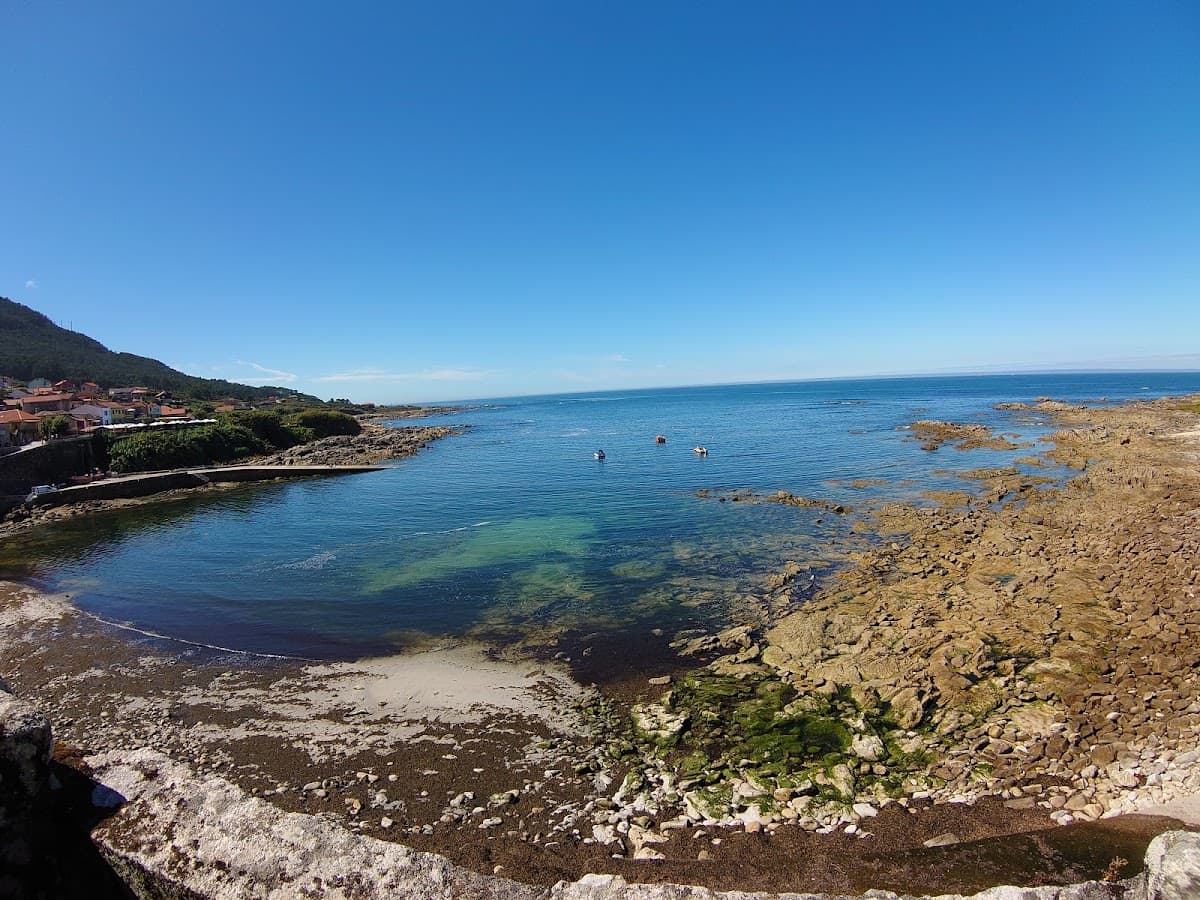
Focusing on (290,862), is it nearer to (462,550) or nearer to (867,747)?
(867,747)

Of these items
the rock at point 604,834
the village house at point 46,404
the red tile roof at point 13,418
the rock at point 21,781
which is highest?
the village house at point 46,404

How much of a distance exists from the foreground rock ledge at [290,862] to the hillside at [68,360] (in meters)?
155

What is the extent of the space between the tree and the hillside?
267 ft

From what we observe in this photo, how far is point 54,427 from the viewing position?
58.6m

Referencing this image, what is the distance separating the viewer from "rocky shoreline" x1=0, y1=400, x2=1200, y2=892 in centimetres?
927

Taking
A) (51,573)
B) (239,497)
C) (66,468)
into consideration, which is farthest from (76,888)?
(66,468)

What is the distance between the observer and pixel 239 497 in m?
50.9

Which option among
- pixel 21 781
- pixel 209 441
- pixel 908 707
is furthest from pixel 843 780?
pixel 209 441

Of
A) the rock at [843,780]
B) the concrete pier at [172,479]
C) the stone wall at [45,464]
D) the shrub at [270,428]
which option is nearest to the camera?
the rock at [843,780]

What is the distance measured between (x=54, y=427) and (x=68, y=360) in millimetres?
119822

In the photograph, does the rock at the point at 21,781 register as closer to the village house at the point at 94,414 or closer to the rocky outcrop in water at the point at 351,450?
the rocky outcrop in water at the point at 351,450

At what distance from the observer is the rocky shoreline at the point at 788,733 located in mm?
9273

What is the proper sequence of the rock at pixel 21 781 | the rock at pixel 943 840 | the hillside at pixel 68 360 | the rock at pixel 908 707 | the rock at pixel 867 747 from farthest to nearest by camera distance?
the hillside at pixel 68 360 < the rock at pixel 908 707 < the rock at pixel 867 747 < the rock at pixel 21 781 < the rock at pixel 943 840

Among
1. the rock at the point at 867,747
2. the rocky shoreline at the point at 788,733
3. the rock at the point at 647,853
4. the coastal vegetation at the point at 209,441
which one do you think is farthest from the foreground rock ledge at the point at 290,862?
the coastal vegetation at the point at 209,441
